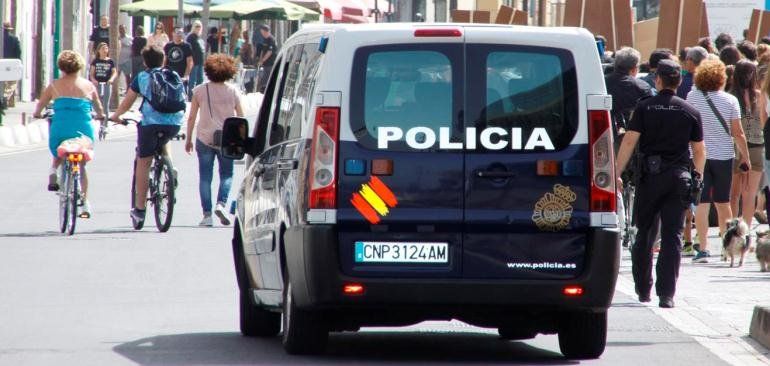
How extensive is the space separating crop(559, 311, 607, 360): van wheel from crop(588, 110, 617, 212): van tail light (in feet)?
2.15

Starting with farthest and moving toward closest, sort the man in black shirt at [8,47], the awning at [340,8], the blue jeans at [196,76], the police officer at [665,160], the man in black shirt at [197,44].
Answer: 1. the awning at [340,8]
2. the blue jeans at [196,76]
3. the man in black shirt at [197,44]
4. the man in black shirt at [8,47]
5. the police officer at [665,160]

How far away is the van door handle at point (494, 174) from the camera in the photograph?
9.32 m

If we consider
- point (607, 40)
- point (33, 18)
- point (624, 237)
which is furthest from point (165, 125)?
point (33, 18)

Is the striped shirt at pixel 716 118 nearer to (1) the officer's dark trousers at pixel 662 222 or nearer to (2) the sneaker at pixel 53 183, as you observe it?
(1) the officer's dark trousers at pixel 662 222

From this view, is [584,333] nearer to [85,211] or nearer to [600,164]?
[600,164]

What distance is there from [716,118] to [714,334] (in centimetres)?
464

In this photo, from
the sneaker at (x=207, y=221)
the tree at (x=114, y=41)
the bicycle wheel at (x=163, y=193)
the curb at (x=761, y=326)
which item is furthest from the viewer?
the tree at (x=114, y=41)

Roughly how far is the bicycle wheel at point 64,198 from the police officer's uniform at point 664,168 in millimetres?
6932

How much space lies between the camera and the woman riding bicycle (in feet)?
60.0

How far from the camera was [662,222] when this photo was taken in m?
12.5

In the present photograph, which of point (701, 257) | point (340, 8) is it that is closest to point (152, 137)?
point (701, 257)

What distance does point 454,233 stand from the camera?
930 centimetres

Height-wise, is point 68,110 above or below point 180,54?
above

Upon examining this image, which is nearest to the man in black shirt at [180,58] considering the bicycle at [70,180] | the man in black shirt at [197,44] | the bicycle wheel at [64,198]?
the man in black shirt at [197,44]
